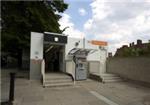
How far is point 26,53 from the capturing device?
22938 mm

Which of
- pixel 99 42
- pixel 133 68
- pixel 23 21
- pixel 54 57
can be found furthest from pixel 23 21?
pixel 133 68

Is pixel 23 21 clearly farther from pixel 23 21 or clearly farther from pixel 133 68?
pixel 133 68

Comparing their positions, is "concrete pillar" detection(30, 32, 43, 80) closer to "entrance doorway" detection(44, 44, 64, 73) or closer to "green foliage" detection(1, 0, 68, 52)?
"entrance doorway" detection(44, 44, 64, 73)

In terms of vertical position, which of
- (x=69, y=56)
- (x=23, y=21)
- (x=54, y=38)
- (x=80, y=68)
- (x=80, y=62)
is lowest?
(x=80, y=68)

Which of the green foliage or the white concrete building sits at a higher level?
the green foliage

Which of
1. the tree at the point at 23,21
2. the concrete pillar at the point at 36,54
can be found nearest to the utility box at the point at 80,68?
the concrete pillar at the point at 36,54

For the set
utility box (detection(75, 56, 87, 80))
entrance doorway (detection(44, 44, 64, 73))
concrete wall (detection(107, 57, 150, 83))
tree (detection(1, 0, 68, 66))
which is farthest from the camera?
tree (detection(1, 0, 68, 66))

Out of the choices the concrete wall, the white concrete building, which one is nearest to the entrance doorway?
the white concrete building

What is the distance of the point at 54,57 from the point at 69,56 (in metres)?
4.89

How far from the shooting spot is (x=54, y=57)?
2108 centimetres

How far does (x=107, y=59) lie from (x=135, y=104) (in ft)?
35.1

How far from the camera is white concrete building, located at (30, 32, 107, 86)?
14609 mm

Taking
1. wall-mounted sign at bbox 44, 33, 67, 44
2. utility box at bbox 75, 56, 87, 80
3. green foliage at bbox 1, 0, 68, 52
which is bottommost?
utility box at bbox 75, 56, 87, 80

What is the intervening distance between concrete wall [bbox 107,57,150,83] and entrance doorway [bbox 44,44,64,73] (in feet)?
14.9
